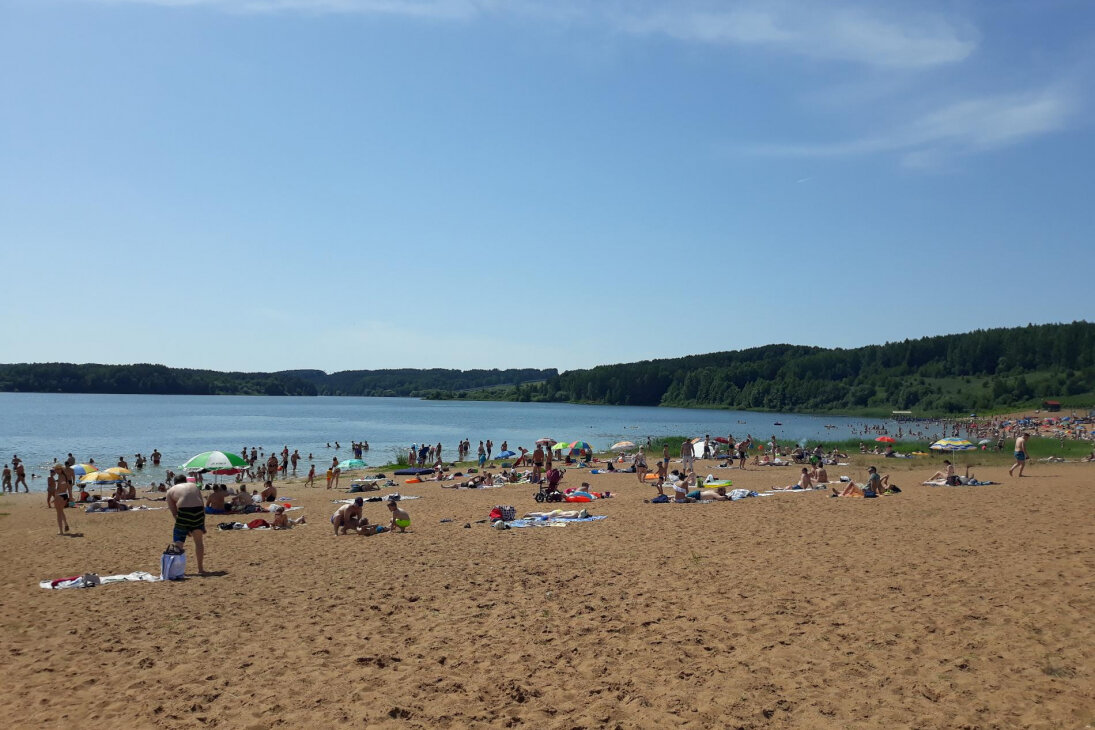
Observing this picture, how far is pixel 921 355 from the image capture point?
138 m

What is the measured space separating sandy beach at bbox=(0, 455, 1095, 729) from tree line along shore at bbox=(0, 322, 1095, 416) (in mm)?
103685

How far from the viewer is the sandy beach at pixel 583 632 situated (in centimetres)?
506

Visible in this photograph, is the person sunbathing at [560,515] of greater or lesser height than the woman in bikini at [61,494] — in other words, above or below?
below

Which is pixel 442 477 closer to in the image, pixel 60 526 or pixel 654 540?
pixel 60 526

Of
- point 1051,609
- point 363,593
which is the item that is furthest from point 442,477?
point 1051,609

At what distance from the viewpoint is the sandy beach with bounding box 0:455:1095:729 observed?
5.06 metres

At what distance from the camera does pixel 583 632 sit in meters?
6.82

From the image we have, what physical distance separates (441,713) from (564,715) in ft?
→ 2.97

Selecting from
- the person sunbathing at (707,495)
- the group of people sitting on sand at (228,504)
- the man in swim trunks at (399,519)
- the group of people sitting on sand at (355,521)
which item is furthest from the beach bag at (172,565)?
the person sunbathing at (707,495)

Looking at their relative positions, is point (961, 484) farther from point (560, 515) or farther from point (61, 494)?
point (61, 494)

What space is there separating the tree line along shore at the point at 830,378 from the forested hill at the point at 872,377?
23cm

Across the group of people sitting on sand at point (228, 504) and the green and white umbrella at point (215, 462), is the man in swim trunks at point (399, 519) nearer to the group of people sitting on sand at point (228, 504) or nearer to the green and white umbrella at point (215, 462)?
the group of people sitting on sand at point (228, 504)

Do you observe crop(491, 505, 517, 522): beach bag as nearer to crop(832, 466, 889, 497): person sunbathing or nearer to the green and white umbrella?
the green and white umbrella

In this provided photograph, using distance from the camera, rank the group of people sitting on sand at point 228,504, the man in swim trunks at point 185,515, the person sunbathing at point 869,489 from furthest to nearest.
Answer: the group of people sitting on sand at point 228,504, the person sunbathing at point 869,489, the man in swim trunks at point 185,515
